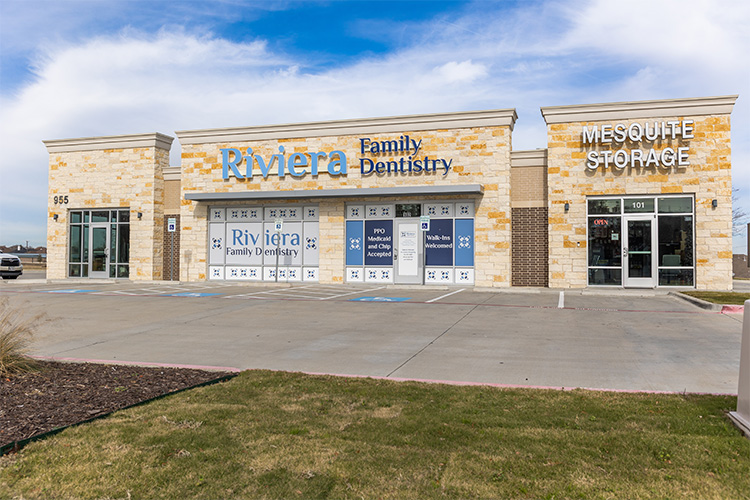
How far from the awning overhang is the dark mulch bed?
15754mm

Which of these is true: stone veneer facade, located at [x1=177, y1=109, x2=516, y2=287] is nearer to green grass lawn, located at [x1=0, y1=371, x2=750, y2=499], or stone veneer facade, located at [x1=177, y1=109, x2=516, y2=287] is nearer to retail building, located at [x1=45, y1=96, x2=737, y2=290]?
retail building, located at [x1=45, y1=96, x2=737, y2=290]

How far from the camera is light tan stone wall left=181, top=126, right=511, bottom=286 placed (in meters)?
21.8

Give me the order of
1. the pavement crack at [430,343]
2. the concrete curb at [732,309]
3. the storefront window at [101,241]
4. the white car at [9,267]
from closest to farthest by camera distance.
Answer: the pavement crack at [430,343] < the concrete curb at [732,309] < the storefront window at [101,241] < the white car at [9,267]

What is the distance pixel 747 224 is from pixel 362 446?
47266 mm

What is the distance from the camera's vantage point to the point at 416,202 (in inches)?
903

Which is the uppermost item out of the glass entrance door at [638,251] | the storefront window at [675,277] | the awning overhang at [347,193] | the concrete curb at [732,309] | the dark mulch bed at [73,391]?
the awning overhang at [347,193]

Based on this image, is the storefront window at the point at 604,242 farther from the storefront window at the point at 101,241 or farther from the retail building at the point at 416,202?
the storefront window at the point at 101,241

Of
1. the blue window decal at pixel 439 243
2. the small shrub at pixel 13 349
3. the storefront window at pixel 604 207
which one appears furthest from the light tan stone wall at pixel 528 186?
the small shrub at pixel 13 349

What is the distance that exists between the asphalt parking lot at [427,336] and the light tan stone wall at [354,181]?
16.3 feet

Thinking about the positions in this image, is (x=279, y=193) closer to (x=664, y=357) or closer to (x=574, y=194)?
(x=574, y=194)

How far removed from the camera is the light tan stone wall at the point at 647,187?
65.3 feet

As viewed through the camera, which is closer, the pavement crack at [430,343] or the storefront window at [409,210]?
the pavement crack at [430,343]

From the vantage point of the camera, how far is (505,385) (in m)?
6.52

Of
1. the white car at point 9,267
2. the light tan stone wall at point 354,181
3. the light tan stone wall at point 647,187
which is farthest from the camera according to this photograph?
the white car at point 9,267
